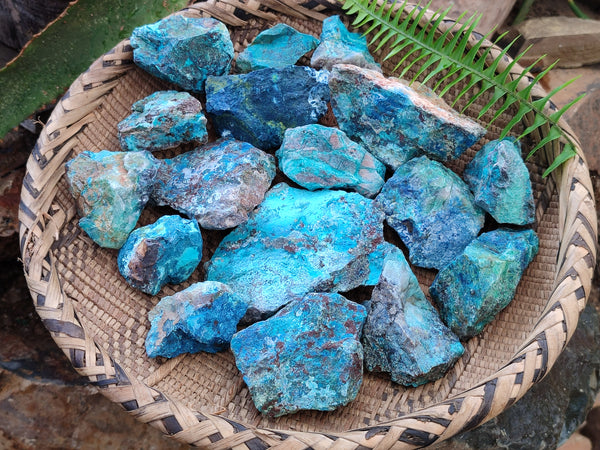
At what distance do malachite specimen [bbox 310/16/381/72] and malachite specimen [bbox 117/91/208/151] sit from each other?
0.40 m

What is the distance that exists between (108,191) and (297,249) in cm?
49

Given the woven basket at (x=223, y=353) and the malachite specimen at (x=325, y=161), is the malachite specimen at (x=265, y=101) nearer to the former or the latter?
the malachite specimen at (x=325, y=161)

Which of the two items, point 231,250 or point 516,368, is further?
point 231,250

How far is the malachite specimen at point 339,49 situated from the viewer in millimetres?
1583

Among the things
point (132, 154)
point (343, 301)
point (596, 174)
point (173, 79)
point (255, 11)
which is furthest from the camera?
point (596, 174)

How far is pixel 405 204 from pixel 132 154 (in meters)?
0.72

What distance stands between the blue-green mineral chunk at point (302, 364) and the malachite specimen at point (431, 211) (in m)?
0.37

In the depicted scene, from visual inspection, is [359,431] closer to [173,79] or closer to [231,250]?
[231,250]

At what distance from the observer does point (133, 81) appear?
1.56 m

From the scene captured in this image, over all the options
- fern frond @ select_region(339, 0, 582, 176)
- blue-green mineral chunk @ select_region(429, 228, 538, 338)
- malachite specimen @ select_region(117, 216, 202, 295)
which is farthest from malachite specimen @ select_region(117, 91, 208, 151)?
blue-green mineral chunk @ select_region(429, 228, 538, 338)

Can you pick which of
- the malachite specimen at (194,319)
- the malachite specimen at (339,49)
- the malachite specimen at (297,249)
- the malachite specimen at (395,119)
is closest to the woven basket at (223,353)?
the malachite specimen at (194,319)

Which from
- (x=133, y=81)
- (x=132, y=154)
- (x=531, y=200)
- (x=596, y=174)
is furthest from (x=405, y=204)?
(x=596, y=174)

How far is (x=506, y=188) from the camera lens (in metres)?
1.40

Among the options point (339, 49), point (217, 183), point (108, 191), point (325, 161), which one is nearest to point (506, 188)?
point (325, 161)
